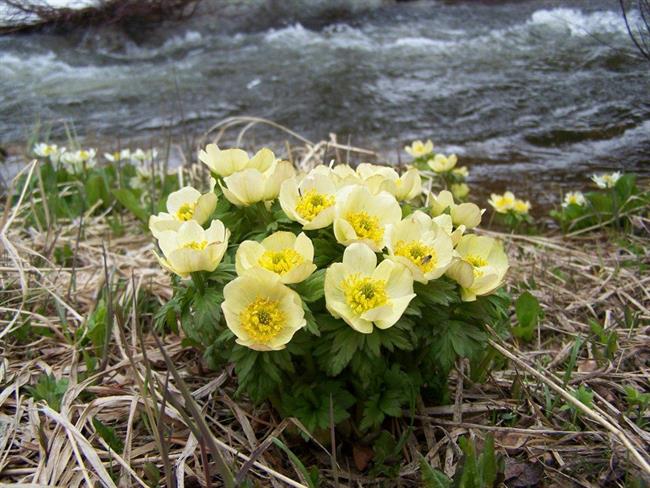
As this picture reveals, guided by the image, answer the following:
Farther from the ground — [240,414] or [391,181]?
[391,181]

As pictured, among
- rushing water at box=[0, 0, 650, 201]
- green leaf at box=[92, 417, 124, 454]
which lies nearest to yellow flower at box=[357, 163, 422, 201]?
green leaf at box=[92, 417, 124, 454]

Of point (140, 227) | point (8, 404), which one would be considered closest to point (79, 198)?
point (140, 227)

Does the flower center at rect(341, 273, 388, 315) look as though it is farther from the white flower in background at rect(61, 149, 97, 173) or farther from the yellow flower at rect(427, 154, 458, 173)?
the white flower in background at rect(61, 149, 97, 173)

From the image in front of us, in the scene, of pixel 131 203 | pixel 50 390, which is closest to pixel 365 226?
pixel 50 390

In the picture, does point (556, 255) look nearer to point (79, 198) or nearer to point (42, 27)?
point (79, 198)

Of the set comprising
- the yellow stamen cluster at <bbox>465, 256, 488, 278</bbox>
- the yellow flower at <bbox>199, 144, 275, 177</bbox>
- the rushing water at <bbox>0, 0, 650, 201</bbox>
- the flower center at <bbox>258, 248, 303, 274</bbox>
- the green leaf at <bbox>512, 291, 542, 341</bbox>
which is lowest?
the rushing water at <bbox>0, 0, 650, 201</bbox>

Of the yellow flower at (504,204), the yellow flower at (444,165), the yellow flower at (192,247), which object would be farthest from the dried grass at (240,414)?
the yellow flower at (444,165)

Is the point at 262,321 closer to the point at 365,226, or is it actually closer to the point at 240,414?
the point at 365,226
